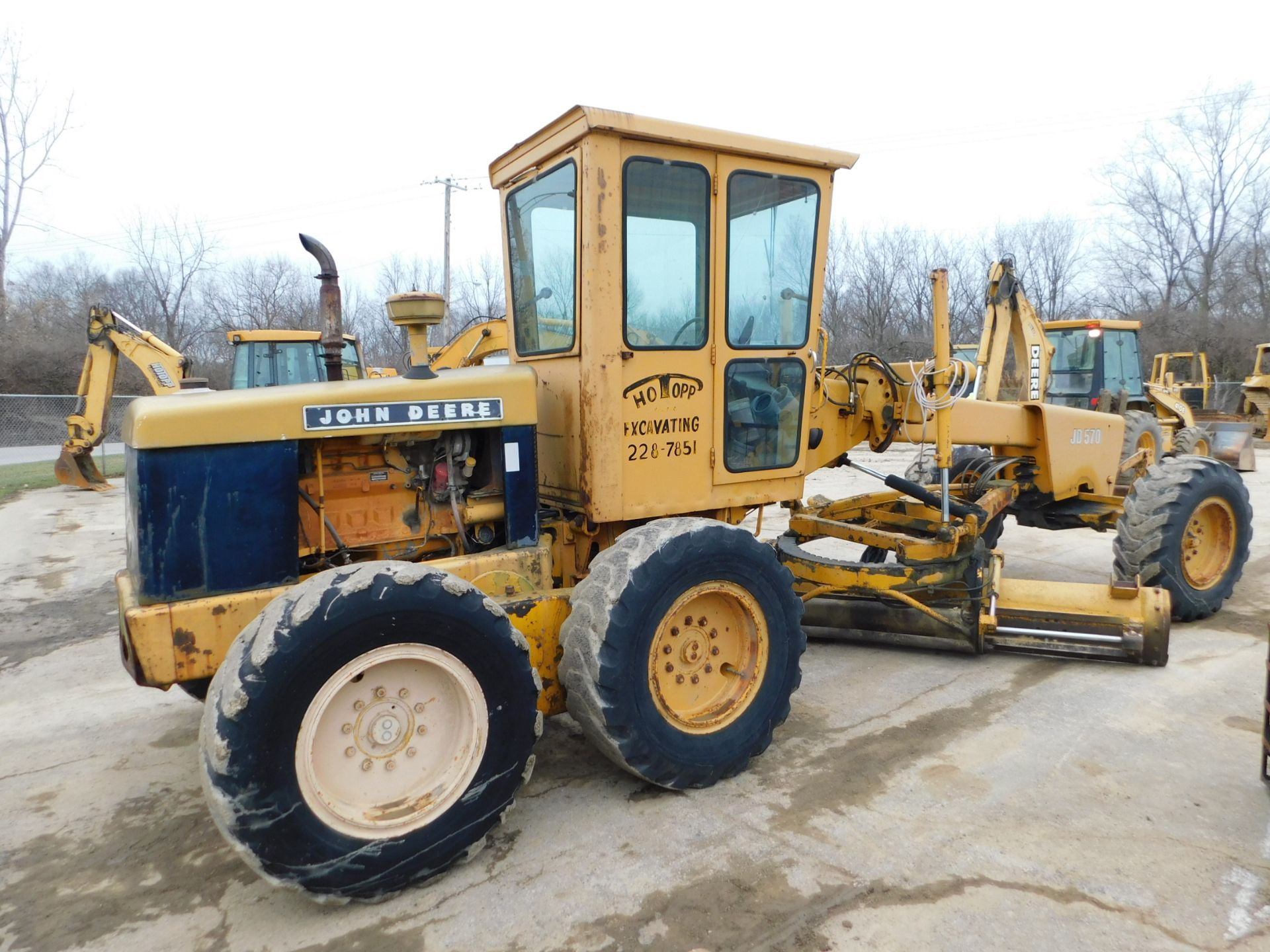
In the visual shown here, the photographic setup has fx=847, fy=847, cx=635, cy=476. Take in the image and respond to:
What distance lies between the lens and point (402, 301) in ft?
13.1

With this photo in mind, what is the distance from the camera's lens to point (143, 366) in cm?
1271

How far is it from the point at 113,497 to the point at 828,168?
1291cm

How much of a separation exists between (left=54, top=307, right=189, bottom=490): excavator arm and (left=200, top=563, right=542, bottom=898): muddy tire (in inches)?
461

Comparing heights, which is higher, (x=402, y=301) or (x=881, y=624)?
(x=402, y=301)

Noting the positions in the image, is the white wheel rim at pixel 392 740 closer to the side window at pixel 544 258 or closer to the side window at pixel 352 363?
the side window at pixel 544 258

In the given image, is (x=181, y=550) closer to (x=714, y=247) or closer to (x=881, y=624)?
(x=714, y=247)

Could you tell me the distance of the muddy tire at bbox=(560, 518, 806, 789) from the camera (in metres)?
3.27

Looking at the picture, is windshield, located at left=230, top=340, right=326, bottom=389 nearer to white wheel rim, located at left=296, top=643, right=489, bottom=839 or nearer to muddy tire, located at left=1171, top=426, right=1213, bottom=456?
white wheel rim, located at left=296, top=643, right=489, bottom=839

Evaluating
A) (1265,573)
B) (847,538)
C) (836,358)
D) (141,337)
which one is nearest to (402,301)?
(847,538)

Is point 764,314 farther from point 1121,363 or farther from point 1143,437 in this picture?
point 1121,363

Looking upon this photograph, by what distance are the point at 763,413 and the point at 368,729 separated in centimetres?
231

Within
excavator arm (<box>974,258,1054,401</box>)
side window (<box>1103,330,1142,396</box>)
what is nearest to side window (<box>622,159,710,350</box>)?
excavator arm (<box>974,258,1054,401</box>)

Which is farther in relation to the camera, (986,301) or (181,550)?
(986,301)

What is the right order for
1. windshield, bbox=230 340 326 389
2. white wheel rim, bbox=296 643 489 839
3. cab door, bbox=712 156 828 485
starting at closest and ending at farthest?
white wheel rim, bbox=296 643 489 839
cab door, bbox=712 156 828 485
windshield, bbox=230 340 326 389
